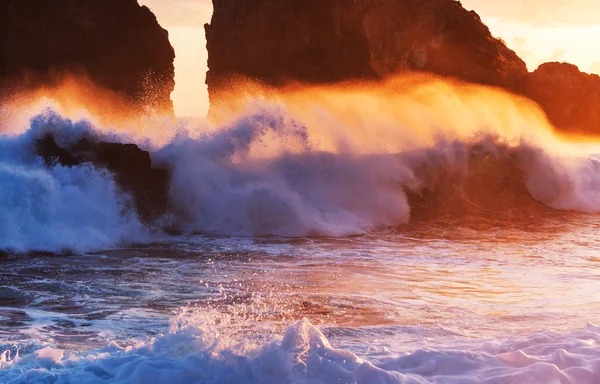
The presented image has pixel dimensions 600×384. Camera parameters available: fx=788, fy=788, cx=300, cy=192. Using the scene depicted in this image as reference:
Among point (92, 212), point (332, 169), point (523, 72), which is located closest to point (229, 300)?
point (92, 212)

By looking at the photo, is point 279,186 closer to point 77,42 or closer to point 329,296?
point 329,296

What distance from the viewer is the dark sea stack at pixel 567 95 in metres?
47.6

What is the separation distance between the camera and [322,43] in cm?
3888

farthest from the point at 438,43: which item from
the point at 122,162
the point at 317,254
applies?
the point at 317,254

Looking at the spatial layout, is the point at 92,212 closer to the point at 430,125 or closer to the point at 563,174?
the point at 430,125

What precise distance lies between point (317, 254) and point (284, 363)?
24.4ft

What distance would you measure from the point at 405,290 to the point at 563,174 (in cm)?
1327

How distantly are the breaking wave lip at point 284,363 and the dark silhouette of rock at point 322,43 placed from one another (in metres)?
31.8

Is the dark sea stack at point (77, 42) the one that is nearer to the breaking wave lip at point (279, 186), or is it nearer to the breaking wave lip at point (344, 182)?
the breaking wave lip at point (344, 182)

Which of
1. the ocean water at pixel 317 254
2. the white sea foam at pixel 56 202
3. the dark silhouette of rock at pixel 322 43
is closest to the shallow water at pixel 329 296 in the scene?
the ocean water at pixel 317 254

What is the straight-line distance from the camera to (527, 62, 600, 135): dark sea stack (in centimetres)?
4756

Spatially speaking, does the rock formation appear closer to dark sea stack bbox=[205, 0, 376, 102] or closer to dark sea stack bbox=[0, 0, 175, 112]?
dark sea stack bbox=[205, 0, 376, 102]

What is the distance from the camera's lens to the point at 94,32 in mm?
35969

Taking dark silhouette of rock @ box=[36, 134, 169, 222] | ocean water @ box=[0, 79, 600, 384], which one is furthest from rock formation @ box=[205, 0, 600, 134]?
dark silhouette of rock @ box=[36, 134, 169, 222]
